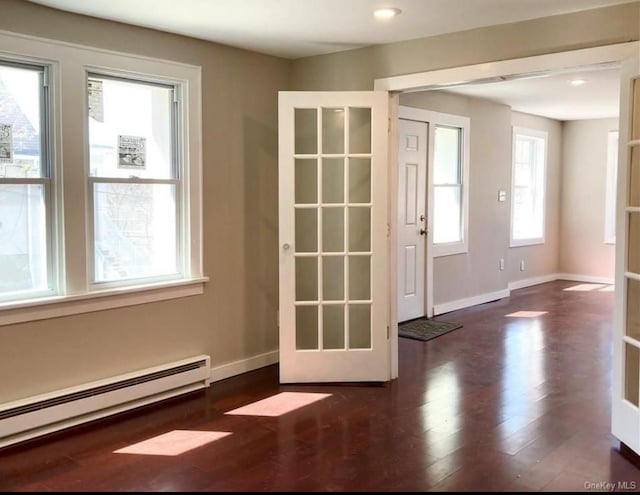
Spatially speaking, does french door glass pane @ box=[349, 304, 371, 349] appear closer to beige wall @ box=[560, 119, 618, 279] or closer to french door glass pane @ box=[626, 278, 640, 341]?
french door glass pane @ box=[626, 278, 640, 341]

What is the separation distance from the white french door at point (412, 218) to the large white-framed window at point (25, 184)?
343cm

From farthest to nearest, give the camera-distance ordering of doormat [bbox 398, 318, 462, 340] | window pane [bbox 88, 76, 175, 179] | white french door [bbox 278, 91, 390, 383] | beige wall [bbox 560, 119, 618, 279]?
beige wall [bbox 560, 119, 618, 279] < doormat [bbox 398, 318, 462, 340] < white french door [bbox 278, 91, 390, 383] < window pane [bbox 88, 76, 175, 179]

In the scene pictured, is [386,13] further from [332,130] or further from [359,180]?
[359,180]

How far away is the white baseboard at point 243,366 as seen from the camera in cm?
431

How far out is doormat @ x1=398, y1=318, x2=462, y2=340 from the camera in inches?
219

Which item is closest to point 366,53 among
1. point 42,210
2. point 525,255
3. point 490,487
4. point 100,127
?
point 100,127

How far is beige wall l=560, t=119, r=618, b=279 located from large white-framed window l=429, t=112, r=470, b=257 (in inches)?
122

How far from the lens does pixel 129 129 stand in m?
3.79

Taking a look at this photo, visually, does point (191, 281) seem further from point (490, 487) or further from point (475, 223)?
point (475, 223)

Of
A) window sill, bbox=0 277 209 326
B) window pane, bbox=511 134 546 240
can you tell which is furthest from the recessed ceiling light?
window pane, bbox=511 134 546 240

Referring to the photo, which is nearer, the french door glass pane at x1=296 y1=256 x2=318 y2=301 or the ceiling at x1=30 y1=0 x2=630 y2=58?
the ceiling at x1=30 y1=0 x2=630 y2=58

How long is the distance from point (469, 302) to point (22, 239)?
196 inches

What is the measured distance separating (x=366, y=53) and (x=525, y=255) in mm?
5094

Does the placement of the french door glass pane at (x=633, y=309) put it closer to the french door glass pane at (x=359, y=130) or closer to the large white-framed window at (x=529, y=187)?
the french door glass pane at (x=359, y=130)
